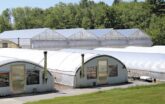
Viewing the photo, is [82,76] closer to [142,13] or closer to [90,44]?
[90,44]

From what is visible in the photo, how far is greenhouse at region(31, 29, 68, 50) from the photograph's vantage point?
66.1 m

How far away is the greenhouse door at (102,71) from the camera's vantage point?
36281 mm

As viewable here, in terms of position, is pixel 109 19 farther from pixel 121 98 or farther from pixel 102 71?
pixel 121 98

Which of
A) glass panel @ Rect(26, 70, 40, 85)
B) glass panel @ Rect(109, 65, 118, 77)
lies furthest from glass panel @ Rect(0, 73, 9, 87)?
glass panel @ Rect(109, 65, 118, 77)

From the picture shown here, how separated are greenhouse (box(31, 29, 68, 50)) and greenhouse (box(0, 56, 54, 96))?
33.9 metres

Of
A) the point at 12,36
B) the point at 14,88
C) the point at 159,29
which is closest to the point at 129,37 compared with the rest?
the point at 159,29

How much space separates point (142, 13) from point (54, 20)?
75.4 ft

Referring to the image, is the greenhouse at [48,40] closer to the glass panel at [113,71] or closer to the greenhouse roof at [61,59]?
the greenhouse roof at [61,59]

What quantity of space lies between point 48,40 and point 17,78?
3614 cm

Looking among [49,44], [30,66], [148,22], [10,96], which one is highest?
[148,22]

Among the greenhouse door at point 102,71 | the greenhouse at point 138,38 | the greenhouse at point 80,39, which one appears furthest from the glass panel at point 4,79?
the greenhouse at point 138,38

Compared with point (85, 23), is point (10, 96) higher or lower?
lower

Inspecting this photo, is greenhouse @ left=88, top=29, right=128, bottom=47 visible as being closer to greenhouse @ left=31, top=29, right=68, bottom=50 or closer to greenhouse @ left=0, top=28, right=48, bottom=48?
greenhouse @ left=31, top=29, right=68, bottom=50

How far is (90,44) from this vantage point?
2862 inches
